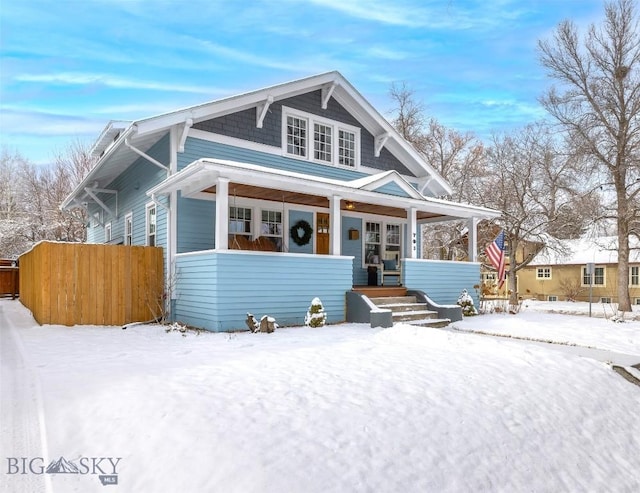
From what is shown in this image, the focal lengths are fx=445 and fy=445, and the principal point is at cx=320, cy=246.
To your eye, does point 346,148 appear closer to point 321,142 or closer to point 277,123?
point 321,142

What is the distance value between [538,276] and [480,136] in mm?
10548

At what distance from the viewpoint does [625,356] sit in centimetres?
698

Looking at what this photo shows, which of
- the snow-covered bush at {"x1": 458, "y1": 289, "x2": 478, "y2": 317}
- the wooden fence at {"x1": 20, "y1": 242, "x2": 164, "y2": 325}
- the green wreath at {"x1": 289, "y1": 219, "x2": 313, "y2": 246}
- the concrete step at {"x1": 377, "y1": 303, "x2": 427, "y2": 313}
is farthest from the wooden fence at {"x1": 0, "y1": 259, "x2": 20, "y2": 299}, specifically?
the snow-covered bush at {"x1": 458, "y1": 289, "x2": 478, "y2": 317}

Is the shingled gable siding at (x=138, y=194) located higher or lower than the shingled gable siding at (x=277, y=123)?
lower

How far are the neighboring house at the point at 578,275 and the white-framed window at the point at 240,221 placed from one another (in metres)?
19.4

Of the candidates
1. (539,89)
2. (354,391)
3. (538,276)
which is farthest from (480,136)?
(354,391)

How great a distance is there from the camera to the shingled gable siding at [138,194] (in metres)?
10.6

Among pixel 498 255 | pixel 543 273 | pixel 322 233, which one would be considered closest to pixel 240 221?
pixel 322 233

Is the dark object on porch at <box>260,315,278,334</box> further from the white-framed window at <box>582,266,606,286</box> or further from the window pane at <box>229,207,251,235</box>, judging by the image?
the white-framed window at <box>582,266,606,286</box>

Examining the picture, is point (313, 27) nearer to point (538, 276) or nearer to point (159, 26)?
point (159, 26)

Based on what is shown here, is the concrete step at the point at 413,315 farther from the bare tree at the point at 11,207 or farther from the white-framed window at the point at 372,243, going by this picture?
the bare tree at the point at 11,207

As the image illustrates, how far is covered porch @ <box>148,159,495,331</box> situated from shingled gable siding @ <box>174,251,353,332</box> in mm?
20

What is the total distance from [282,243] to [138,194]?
4335mm

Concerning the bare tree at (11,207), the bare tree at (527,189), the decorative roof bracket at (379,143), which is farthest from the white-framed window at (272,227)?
the bare tree at (11,207)
